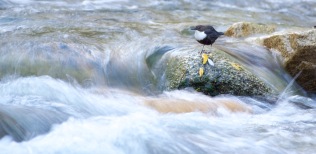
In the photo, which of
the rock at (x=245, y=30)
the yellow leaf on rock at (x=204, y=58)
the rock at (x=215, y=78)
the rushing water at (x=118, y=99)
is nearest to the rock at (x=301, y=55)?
the rushing water at (x=118, y=99)

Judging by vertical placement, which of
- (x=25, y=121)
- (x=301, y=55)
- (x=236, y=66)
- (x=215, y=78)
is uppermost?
(x=301, y=55)

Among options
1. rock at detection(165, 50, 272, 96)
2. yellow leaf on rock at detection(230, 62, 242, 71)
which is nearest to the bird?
rock at detection(165, 50, 272, 96)

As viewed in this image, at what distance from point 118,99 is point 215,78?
3.72 feet

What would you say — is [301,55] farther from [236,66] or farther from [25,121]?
[25,121]

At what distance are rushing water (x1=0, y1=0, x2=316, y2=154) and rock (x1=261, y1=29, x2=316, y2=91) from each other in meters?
0.16

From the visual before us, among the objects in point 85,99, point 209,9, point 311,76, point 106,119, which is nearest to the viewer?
point 106,119

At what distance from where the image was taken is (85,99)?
18.1 feet

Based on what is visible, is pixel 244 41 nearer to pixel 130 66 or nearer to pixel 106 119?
pixel 130 66

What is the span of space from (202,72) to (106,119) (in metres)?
1.31

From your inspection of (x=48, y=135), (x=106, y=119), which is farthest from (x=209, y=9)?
(x=48, y=135)

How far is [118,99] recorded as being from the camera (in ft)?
18.5

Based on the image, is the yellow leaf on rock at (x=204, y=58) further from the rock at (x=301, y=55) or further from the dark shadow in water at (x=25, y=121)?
the dark shadow in water at (x=25, y=121)

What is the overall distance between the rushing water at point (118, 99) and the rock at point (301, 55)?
0.53 feet

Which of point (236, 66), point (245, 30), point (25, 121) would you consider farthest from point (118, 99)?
point (245, 30)
